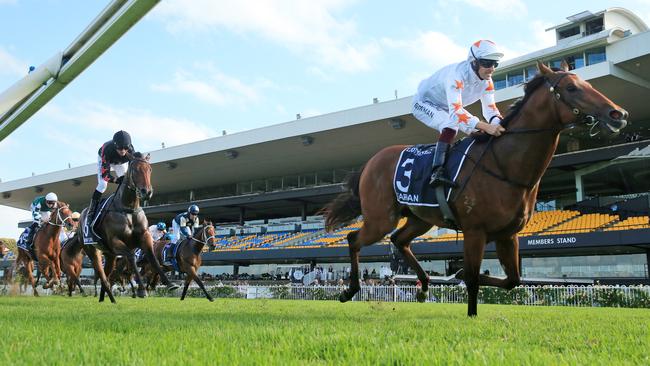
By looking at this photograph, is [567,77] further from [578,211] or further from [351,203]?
[578,211]

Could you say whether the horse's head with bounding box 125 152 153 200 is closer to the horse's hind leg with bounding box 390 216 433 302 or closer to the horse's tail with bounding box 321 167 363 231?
the horse's tail with bounding box 321 167 363 231

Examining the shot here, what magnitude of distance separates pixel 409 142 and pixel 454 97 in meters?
28.1

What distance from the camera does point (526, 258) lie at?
90.1ft

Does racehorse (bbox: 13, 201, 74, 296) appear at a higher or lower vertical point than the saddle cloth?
lower

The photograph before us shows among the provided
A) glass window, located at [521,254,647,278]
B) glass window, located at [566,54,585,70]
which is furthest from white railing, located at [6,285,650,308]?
glass window, located at [566,54,585,70]

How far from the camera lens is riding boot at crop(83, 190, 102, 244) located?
9383 millimetres

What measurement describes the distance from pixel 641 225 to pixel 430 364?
891 inches

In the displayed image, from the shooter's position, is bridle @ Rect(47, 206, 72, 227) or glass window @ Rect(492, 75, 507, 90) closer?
bridle @ Rect(47, 206, 72, 227)

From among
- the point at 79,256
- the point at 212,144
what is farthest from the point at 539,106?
the point at 212,144

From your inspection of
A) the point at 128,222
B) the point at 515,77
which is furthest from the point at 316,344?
the point at 515,77

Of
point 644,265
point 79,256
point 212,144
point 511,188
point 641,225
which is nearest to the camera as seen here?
point 511,188

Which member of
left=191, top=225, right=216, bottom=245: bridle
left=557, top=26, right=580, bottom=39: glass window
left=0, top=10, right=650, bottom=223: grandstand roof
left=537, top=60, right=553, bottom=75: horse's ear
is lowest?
left=191, top=225, right=216, bottom=245: bridle

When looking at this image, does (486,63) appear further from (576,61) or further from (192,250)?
(576,61)

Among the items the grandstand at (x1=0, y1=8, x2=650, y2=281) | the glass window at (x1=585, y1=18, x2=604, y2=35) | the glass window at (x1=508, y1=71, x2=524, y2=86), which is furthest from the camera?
the glass window at (x1=585, y1=18, x2=604, y2=35)
